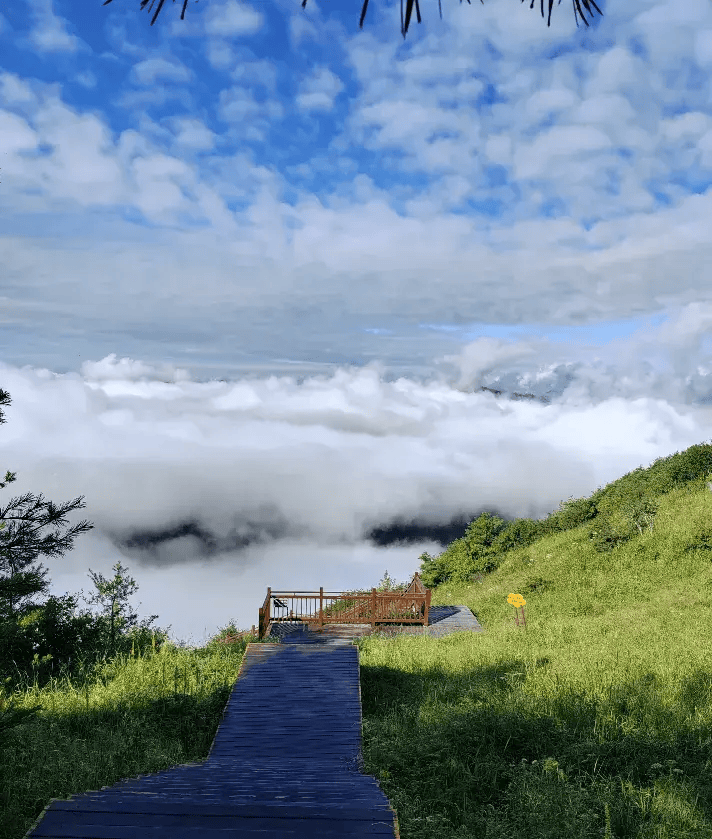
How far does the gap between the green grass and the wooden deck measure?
0.73 meters

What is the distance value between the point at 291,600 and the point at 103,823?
16170 mm

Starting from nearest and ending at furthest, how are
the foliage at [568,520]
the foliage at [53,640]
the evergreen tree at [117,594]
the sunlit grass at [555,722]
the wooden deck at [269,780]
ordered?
the wooden deck at [269,780], the sunlit grass at [555,722], the foliage at [53,640], the evergreen tree at [117,594], the foliage at [568,520]

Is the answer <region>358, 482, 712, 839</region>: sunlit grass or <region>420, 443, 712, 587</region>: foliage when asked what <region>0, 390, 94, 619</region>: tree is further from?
<region>420, 443, 712, 587</region>: foliage

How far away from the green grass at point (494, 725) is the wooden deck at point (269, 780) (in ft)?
2.40

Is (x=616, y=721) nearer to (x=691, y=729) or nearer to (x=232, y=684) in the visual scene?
(x=691, y=729)

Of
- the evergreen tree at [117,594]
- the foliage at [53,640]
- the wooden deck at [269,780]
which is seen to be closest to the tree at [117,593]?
the evergreen tree at [117,594]

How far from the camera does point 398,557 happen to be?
361 ft

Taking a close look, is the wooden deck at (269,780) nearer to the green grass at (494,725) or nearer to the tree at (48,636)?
the green grass at (494,725)

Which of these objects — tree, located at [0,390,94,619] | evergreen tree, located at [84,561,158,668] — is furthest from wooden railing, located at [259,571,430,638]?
tree, located at [0,390,94,619]

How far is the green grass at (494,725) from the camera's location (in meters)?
8.79

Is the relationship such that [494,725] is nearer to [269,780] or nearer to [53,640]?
[269,780]

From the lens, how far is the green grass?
879 centimetres

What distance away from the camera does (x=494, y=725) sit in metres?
11.5

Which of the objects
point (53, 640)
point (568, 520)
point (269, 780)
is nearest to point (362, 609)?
point (53, 640)
